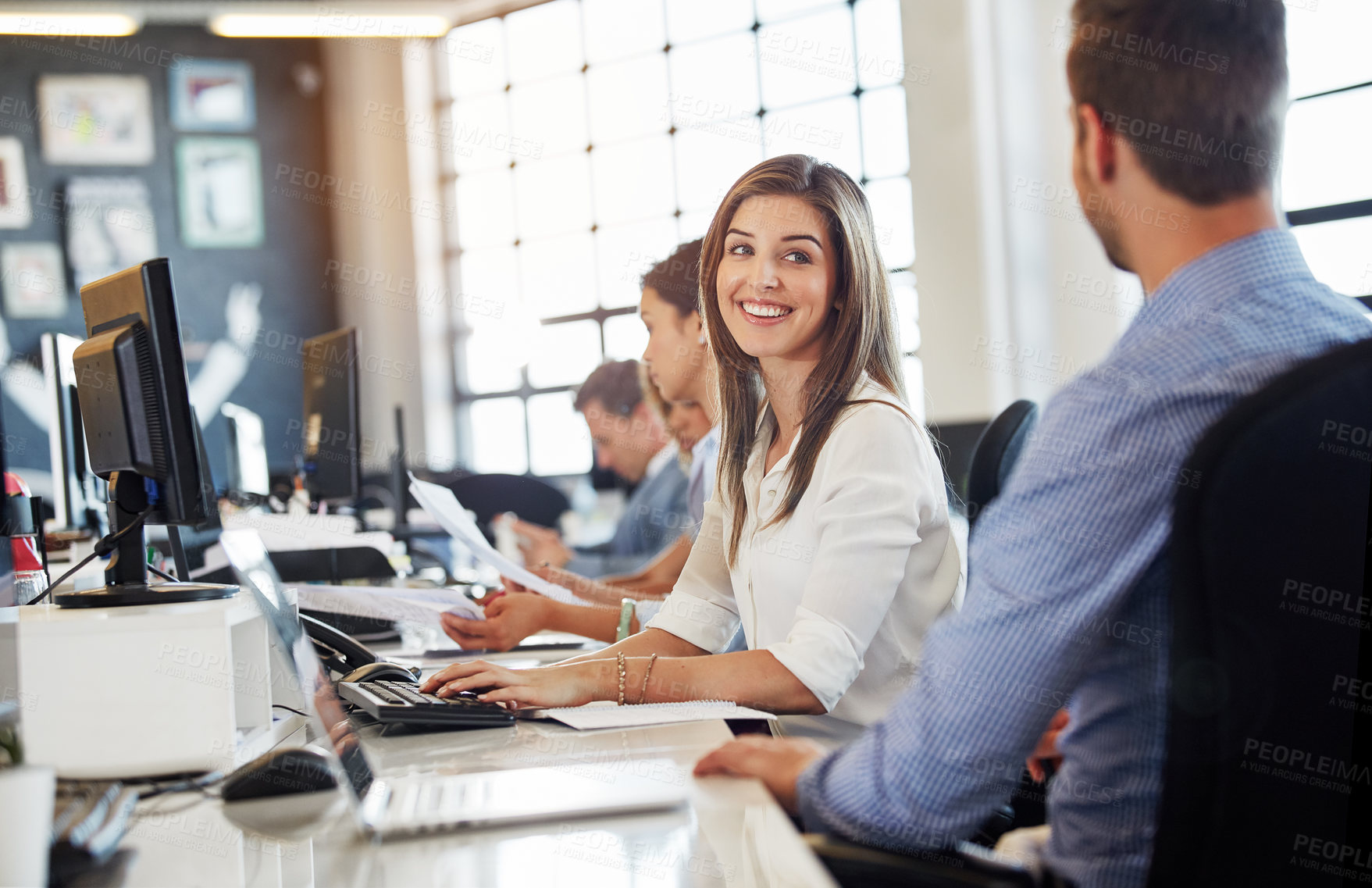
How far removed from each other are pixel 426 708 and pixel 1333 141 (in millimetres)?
4199

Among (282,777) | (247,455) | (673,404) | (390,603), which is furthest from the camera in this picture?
(247,455)

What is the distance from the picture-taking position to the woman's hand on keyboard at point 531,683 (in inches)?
49.5

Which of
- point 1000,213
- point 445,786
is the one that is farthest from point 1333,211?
point 445,786

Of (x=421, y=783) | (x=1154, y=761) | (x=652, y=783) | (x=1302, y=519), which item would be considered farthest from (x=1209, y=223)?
(x=421, y=783)

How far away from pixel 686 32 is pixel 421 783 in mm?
5756

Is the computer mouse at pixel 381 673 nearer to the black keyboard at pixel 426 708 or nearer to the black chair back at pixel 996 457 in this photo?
the black keyboard at pixel 426 708

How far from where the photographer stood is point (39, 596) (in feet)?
5.06

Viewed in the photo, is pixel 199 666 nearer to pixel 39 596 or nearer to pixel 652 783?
pixel 652 783

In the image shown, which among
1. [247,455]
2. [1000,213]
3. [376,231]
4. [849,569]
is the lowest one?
[849,569]

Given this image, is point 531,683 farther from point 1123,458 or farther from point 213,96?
point 213,96

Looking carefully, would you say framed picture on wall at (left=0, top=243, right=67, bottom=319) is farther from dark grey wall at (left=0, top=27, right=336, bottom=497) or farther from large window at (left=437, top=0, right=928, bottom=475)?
large window at (left=437, top=0, right=928, bottom=475)

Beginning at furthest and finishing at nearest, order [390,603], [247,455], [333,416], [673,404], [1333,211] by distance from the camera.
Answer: [1333,211] → [247,455] → [333,416] → [673,404] → [390,603]

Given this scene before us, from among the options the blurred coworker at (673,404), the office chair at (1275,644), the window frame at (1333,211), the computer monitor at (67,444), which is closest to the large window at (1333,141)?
the window frame at (1333,211)

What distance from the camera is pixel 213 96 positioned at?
657 centimetres
